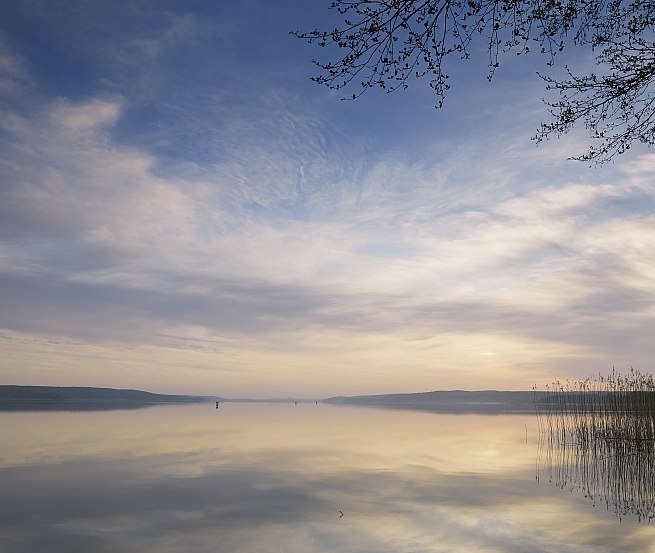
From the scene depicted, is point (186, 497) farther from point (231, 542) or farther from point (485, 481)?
point (485, 481)

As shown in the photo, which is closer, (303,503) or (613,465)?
(303,503)

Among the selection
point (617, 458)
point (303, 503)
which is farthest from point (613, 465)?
point (303, 503)

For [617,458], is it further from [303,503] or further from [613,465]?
[303,503]

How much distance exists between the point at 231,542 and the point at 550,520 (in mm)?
4353

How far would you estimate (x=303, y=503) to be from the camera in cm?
966

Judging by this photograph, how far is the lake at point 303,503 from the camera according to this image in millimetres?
7238

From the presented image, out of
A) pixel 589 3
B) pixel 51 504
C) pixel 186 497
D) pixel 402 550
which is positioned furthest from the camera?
pixel 186 497

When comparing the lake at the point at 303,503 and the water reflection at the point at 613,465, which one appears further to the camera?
the water reflection at the point at 613,465

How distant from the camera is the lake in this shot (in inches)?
285

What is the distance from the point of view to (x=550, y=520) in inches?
328

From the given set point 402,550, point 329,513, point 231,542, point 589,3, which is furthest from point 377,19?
point 329,513

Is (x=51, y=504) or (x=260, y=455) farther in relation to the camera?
→ (x=260, y=455)

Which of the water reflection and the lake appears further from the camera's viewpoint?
the water reflection

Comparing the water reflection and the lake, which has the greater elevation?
the water reflection
